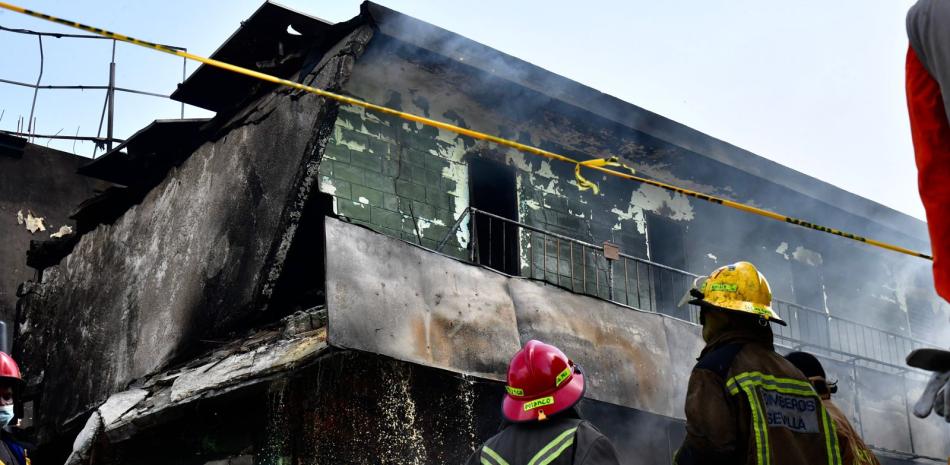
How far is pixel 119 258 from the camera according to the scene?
42.5ft

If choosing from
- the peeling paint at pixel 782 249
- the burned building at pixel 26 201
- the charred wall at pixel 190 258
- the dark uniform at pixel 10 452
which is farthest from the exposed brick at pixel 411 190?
the burned building at pixel 26 201

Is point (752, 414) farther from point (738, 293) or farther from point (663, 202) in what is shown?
point (663, 202)


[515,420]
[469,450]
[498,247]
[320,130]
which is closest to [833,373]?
[498,247]

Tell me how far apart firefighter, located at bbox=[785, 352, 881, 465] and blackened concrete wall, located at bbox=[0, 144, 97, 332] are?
14590mm

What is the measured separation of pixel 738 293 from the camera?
189 inches

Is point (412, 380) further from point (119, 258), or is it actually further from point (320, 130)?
point (119, 258)

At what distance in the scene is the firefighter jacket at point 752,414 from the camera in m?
4.39

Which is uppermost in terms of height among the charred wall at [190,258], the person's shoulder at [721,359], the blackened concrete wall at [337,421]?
the charred wall at [190,258]

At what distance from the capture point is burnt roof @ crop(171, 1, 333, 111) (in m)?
10.7

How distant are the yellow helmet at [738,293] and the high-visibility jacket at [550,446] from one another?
844 millimetres

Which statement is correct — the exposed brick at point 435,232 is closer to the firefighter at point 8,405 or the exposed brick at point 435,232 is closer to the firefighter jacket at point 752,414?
the firefighter at point 8,405

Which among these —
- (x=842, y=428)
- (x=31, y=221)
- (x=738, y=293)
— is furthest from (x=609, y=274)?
(x=31, y=221)

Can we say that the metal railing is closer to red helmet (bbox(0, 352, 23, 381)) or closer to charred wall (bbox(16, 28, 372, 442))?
charred wall (bbox(16, 28, 372, 442))

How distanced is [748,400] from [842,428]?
791 mm
